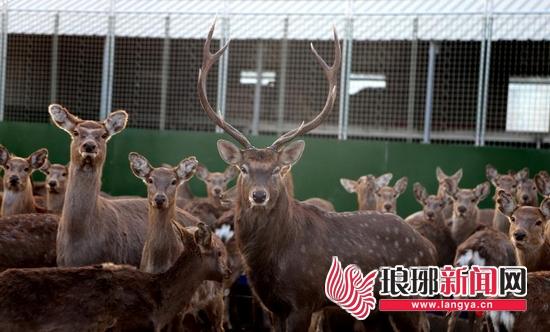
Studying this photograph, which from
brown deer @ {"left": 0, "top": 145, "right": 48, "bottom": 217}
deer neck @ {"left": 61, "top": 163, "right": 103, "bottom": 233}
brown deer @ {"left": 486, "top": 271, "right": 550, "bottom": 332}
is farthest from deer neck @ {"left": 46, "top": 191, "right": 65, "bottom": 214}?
brown deer @ {"left": 486, "top": 271, "right": 550, "bottom": 332}

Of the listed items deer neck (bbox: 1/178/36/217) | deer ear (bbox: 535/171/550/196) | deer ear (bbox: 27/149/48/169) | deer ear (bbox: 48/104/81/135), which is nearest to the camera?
deer ear (bbox: 48/104/81/135)

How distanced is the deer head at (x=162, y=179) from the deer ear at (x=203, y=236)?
0.62 meters

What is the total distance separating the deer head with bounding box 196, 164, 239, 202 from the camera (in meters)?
13.5

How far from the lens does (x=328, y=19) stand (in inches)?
576

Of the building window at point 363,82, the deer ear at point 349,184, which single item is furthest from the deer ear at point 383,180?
the building window at point 363,82

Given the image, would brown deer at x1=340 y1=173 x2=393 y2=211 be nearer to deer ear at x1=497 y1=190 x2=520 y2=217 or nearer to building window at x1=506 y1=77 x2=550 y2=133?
building window at x1=506 y1=77 x2=550 y2=133

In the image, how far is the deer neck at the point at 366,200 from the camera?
42.5 ft

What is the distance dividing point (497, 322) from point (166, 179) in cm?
295

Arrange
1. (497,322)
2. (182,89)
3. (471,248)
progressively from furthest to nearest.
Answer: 1. (182,89)
2. (471,248)
3. (497,322)

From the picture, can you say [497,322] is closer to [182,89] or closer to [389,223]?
[389,223]

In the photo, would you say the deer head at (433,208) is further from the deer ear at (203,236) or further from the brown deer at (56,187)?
the deer ear at (203,236)

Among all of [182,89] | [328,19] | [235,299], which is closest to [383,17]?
[328,19]

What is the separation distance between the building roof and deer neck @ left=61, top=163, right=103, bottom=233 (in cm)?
653

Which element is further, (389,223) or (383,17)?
(383,17)
